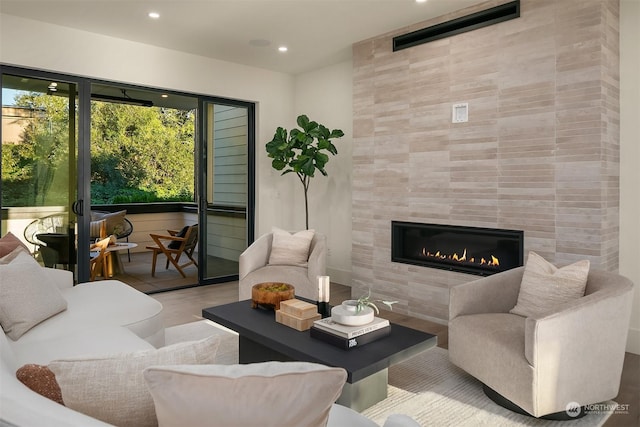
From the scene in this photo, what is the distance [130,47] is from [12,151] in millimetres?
1574

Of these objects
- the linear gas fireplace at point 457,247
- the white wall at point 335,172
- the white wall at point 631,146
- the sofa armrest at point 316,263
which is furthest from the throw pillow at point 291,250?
the white wall at point 631,146

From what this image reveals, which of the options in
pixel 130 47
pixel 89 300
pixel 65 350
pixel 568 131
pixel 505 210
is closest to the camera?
pixel 65 350

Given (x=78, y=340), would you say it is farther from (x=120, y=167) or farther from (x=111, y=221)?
(x=120, y=167)

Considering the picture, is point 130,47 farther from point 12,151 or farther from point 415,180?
point 415,180

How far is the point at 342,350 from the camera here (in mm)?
2289

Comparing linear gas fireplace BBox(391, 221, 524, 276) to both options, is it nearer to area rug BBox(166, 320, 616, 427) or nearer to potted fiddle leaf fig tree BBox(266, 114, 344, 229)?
area rug BBox(166, 320, 616, 427)

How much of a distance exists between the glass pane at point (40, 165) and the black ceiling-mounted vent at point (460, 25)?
11.1 feet

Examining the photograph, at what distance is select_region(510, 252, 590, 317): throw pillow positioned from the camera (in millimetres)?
2555

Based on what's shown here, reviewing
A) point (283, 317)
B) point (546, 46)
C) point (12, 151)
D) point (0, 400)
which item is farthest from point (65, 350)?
point (546, 46)

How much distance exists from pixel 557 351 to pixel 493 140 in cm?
204

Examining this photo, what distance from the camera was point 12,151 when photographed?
4.25 meters

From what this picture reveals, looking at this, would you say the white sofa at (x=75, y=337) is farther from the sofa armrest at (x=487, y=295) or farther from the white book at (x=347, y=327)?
the sofa armrest at (x=487, y=295)

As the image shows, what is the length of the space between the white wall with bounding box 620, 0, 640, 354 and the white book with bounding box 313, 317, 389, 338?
2.22m

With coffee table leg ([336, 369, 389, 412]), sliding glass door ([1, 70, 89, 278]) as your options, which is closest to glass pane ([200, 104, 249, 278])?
sliding glass door ([1, 70, 89, 278])
